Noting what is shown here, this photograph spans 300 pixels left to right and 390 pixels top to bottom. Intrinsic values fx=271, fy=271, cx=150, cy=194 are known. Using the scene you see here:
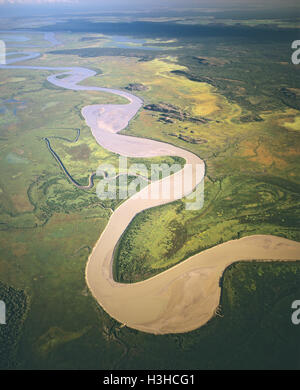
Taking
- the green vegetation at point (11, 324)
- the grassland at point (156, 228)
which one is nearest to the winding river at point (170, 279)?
the grassland at point (156, 228)

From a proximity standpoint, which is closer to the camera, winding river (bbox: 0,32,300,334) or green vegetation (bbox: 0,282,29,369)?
green vegetation (bbox: 0,282,29,369)

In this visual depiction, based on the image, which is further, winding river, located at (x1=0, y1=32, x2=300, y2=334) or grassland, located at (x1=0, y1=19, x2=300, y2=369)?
A: winding river, located at (x1=0, y1=32, x2=300, y2=334)

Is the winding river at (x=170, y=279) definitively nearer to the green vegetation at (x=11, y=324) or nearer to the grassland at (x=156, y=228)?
the grassland at (x=156, y=228)

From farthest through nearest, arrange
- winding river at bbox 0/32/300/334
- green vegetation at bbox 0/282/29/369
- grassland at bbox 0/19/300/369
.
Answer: winding river at bbox 0/32/300/334
grassland at bbox 0/19/300/369
green vegetation at bbox 0/282/29/369

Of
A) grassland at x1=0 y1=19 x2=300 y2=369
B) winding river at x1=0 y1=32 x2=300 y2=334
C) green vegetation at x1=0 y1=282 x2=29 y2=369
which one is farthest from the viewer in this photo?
winding river at x1=0 y1=32 x2=300 y2=334

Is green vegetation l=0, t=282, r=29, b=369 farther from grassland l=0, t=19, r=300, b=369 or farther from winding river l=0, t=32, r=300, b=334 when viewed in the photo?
winding river l=0, t=32, r=300, b=334

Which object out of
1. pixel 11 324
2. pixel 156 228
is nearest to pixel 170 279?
pixel 156 228

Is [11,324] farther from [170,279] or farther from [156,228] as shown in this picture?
[156,228]

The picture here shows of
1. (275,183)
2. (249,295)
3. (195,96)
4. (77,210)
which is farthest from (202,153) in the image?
(195,96)

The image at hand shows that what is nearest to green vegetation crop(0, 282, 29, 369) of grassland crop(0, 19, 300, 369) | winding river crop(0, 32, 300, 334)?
grassland crop(0, 19, 300, 369)
